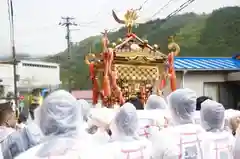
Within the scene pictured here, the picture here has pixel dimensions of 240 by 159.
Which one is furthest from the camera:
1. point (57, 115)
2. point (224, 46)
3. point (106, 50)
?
point (224, 46)

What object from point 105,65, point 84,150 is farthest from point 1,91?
point 84,150

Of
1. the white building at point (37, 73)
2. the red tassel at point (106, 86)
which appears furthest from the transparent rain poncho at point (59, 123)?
the white building at point (37, 73)

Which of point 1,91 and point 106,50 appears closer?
point 106,50

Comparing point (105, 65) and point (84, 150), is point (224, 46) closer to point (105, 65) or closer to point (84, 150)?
point (105, 65)

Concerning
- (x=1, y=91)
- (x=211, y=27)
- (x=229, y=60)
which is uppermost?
(x=211, y=27)

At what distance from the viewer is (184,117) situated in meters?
2.30

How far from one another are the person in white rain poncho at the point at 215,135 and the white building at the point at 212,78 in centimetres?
649

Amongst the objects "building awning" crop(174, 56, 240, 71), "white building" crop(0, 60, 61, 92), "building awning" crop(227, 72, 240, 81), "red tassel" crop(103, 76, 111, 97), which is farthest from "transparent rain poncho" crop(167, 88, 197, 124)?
"white building" crop(0, 60, 61, 92)

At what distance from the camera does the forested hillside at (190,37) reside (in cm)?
2012

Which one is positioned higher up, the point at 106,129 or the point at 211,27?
the point at 211,27

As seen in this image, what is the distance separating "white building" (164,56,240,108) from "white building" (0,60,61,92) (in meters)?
11.0

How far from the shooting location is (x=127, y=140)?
7.05 feet

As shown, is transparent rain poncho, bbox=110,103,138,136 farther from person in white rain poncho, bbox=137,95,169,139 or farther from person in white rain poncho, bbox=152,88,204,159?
person in white rain poncho, bbox=137,95,169,139

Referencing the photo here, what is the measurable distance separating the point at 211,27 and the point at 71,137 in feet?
67.3
